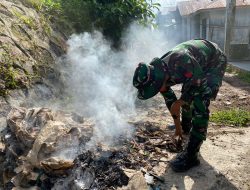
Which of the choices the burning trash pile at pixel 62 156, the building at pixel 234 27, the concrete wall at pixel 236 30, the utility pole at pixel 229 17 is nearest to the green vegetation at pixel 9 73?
the burning trash pile at pixel 62 156

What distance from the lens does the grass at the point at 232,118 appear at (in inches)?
225

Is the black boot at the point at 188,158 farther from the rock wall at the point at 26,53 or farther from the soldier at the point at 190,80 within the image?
the rock wall at the point at 26,53

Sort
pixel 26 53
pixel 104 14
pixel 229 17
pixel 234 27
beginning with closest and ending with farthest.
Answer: pixel 26 53, pixel 104 14, pixel 229 17, pixel 234 27

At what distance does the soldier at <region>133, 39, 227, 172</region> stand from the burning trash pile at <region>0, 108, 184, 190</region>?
22.5 inches

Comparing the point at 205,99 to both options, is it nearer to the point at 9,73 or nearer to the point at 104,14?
the point at 9,73

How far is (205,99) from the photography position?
3816 millimetres

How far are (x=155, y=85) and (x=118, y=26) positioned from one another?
542 cm

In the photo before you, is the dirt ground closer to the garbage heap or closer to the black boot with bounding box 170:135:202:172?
the black boot with bounding box 170:135:202:172

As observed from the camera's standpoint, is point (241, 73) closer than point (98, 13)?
No

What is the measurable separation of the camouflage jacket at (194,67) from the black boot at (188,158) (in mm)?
551

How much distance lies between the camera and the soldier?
3506 mm

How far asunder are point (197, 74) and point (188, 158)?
1.16 metres

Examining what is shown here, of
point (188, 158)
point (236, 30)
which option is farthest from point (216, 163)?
point (236, 30)

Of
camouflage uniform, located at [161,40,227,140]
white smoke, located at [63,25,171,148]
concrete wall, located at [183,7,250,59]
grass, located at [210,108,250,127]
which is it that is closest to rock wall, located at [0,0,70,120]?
white smoke, located at [63,25,171,148]
